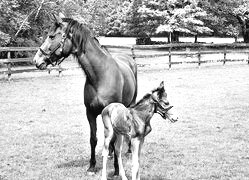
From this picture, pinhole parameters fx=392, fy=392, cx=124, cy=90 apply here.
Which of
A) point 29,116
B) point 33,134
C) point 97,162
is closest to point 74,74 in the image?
point 29,116

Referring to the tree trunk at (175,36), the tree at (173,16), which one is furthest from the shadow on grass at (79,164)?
the tree trunk at (175,36)

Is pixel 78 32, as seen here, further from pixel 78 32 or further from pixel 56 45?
pixel 56 45

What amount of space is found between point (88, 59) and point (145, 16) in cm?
3126

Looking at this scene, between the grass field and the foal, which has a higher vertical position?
the foal

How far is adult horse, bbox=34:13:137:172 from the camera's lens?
5.83 metres

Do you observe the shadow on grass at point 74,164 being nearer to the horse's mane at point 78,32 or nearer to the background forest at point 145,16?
the horse's mane at point 78,32

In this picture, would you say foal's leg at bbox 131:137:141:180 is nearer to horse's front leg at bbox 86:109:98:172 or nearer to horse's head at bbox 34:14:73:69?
horse's front leg at bbox 86:109:98:172

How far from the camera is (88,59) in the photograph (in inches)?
235

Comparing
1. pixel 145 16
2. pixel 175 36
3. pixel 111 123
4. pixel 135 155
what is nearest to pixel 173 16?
pixel 145 16

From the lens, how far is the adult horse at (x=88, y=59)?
5.83 meters

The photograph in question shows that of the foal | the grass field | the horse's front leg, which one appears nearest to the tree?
the grass field

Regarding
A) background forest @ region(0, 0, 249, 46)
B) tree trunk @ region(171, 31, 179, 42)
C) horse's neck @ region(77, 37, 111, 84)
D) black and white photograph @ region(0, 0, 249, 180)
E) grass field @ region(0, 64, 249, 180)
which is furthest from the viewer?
tree trunk @ region(171, 31, 179, 42)

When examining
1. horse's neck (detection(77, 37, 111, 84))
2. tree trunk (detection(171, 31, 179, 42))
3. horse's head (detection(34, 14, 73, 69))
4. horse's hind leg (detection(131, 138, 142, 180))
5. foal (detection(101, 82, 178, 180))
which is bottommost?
tree trunk (detection(171, 31, 179, 42))

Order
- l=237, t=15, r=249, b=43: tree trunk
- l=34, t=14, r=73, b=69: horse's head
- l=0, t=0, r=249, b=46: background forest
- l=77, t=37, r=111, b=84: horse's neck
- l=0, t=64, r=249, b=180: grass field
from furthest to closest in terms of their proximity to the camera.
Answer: l=237, t=15, r=249, b=43: tree trunk
l=0, t=0, r=249, b=46: background forest
l=0, t=64, r=249, b=180: grass field
l=77, t=37, r=111, b=84: horse's neck
l=34, t=14, r=73, b=69: horse's head
